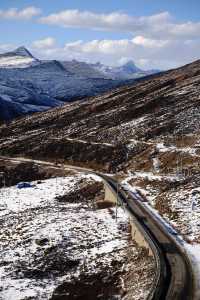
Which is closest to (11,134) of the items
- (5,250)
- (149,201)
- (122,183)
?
(122,183)

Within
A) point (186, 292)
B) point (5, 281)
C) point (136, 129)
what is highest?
point (136, 129)

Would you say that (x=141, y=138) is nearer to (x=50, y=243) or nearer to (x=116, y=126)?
(x=116, y=126)

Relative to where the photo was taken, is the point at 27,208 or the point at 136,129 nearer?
the point at 27,208

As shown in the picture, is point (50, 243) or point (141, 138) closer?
point (50, 243)

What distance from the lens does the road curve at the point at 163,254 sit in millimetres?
38406

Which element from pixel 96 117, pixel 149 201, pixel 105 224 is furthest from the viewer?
pixel 96 117

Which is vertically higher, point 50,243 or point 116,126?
point 116,126

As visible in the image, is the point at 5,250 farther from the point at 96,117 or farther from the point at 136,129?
the point at 96,117

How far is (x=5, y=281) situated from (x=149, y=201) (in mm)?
27851

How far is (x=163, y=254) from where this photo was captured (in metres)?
47.6

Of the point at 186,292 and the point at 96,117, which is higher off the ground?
the point at 96,117

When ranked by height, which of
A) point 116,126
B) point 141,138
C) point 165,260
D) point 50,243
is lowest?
point 50,243

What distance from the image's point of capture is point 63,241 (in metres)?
57.7

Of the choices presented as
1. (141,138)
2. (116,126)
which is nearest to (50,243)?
(141,138)
